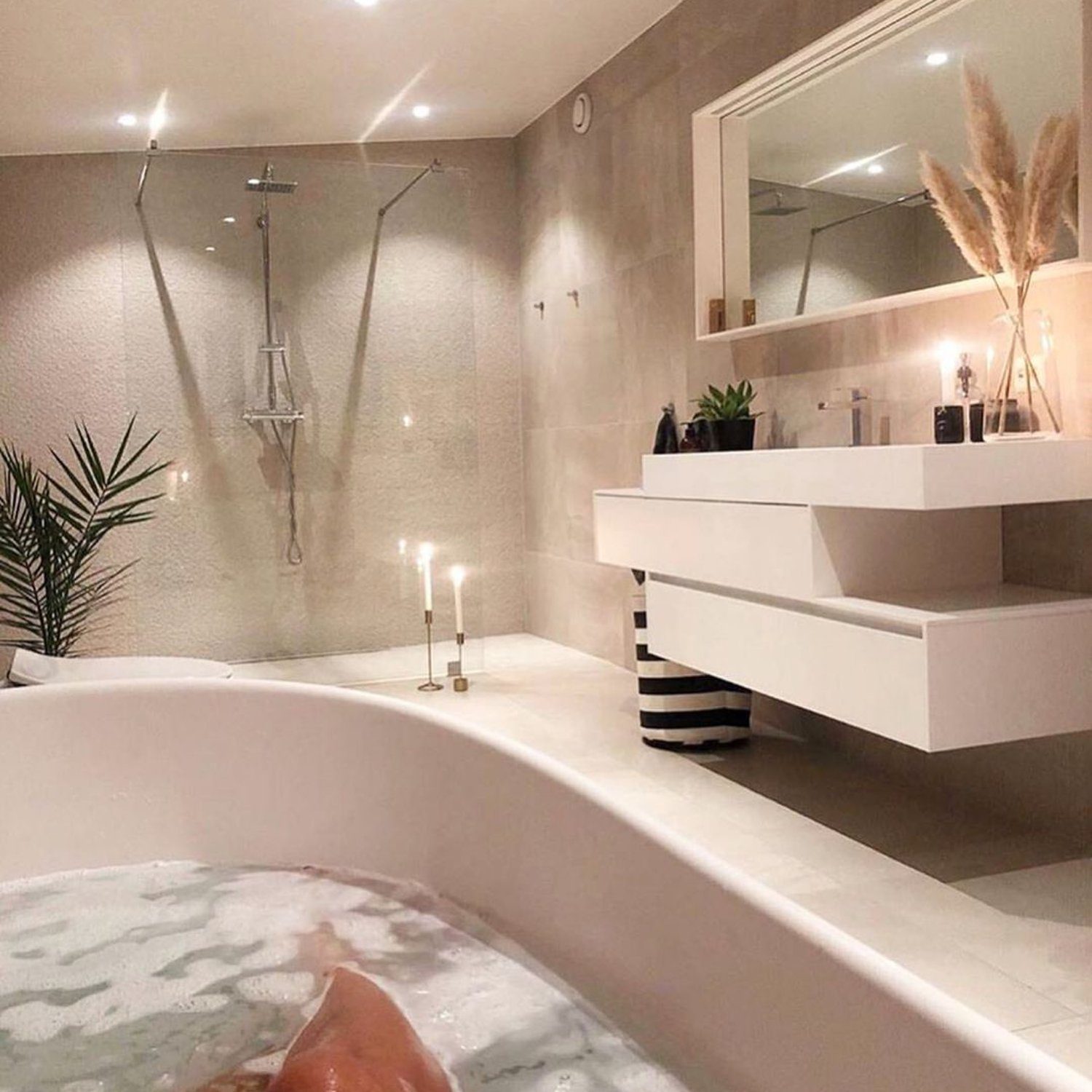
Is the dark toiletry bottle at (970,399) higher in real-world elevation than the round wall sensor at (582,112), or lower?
lower

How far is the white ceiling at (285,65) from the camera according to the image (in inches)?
137

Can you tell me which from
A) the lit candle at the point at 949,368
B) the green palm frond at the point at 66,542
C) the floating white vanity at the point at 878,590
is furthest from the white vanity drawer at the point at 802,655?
the green palm frond at the point at 66,542

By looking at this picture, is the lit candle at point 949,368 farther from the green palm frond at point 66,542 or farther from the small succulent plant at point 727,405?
the green palm frond at point 66,542

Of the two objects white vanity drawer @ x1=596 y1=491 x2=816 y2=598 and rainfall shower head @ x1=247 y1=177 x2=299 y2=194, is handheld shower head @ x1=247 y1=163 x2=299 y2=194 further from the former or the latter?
white vanity drawer @ x1=596 y1=491 x2=816 y2=598

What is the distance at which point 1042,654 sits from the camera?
215 centimetres

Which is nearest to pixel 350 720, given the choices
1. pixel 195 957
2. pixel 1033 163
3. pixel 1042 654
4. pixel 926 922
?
pixel 195 957

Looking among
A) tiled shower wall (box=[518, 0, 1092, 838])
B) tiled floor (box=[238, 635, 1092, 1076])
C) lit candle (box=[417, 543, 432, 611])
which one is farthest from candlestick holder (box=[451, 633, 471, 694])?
tiled shower wall (box=[518, 0, 1092, 838])

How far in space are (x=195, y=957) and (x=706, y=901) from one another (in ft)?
2.80

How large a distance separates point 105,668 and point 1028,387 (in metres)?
2.82

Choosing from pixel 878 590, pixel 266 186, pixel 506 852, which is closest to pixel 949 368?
pixel 878 590

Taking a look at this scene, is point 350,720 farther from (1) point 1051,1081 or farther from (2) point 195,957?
(1) point 1051,1081

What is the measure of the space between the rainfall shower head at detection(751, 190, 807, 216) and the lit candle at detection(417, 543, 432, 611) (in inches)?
61.3

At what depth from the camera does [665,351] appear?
3953mm

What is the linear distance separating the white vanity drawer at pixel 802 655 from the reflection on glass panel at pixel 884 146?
0.82 meters
